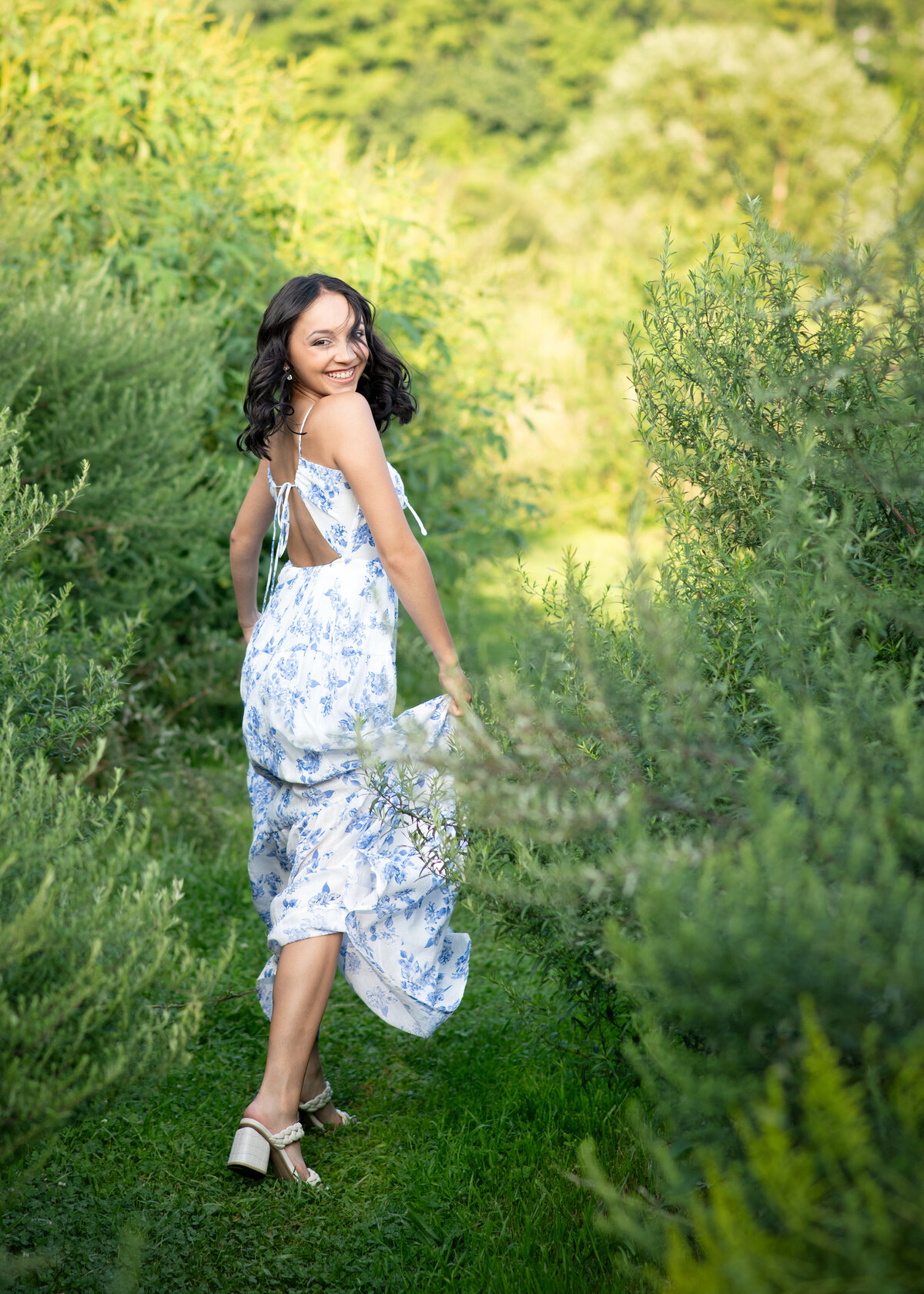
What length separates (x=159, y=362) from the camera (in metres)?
4.28

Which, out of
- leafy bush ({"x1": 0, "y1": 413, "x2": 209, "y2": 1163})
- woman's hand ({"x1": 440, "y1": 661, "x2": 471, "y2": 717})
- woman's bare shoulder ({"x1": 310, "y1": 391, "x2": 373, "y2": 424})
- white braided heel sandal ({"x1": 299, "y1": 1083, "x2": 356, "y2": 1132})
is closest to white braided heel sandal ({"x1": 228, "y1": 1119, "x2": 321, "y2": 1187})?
white braided heel sandal ({"x1": 299, "y1": 1083, "x2": 356, "y2": 1132})

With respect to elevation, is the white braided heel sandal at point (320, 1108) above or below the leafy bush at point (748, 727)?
below

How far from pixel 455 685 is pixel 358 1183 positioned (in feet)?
3.93

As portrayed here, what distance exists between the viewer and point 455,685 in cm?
237

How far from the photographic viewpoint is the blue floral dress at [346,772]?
101 inches

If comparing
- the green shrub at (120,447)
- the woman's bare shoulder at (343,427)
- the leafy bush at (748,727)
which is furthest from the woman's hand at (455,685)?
the green shrub at (120,447)

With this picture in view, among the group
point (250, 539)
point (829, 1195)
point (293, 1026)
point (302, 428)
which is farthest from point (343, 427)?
point (829, 1195)

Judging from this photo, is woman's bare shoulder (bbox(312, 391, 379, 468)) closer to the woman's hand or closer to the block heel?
the woman's hand

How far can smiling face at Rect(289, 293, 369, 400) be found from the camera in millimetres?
2682

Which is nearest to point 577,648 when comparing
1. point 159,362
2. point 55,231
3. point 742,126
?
point 159,362

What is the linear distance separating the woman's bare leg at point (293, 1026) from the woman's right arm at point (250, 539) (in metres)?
0.90

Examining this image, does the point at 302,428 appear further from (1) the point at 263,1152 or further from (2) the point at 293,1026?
(1) the point at 263,1152

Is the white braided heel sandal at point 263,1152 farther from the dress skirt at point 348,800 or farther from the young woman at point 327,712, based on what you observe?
the dress skirt at point 348,800

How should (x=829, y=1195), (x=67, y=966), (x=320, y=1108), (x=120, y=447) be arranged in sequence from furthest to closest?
(x=120, y=447)
(x=320, y=1108)
(x=67, y=966)
(x=829, y=1195)
